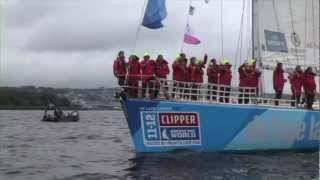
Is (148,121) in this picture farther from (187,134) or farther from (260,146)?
(260,146)

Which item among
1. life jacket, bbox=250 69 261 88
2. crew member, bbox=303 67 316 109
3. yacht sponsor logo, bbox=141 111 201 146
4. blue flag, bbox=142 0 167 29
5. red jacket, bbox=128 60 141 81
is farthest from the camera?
crew member, bbox=303 67 316 109

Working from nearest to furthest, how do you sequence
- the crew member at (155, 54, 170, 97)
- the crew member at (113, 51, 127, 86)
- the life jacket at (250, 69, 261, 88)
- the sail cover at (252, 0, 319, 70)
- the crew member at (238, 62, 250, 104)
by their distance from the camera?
the crew member at (155, 54, 170, 97)
the crew member at (113, 51, 127, 86)
the crew member at (238, 62, 250, 104)
the life jacket at (250, 69, 261, 88)
the sail cover at (252, 0, 319, 70)

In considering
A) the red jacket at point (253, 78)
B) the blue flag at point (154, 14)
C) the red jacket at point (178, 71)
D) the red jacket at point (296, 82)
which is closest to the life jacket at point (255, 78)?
the red jacket at point (253, 78)

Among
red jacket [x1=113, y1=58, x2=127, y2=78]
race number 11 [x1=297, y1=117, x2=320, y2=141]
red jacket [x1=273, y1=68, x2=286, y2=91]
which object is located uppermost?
red jacket [x1=113, y1=58, x2=127, y2=78]

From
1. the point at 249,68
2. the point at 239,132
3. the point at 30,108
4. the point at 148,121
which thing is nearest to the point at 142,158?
the point at 148,121

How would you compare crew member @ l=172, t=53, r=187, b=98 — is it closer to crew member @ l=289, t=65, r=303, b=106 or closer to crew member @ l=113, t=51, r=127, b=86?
crew member @ l=113, t=51, r=127, b=86

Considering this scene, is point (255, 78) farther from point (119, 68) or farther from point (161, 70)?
point (119, 68)

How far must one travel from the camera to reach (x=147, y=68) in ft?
67.1

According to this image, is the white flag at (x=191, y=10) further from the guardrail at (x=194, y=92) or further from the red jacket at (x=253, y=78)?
the red jacket at (x=253, y=78)

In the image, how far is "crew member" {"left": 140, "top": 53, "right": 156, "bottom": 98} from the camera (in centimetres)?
2022

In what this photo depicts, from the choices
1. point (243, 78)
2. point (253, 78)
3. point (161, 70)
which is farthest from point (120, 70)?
point (253, 78)

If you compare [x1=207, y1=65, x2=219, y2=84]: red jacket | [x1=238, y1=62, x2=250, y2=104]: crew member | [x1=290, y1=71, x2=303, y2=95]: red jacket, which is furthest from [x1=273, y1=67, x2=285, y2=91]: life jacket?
[x1=207, y1=65, x2=219, y2=84]: red jacket

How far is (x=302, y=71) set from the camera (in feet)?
76.4

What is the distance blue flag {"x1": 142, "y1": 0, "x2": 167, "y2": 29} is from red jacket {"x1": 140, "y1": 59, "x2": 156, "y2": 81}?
1240 mm
